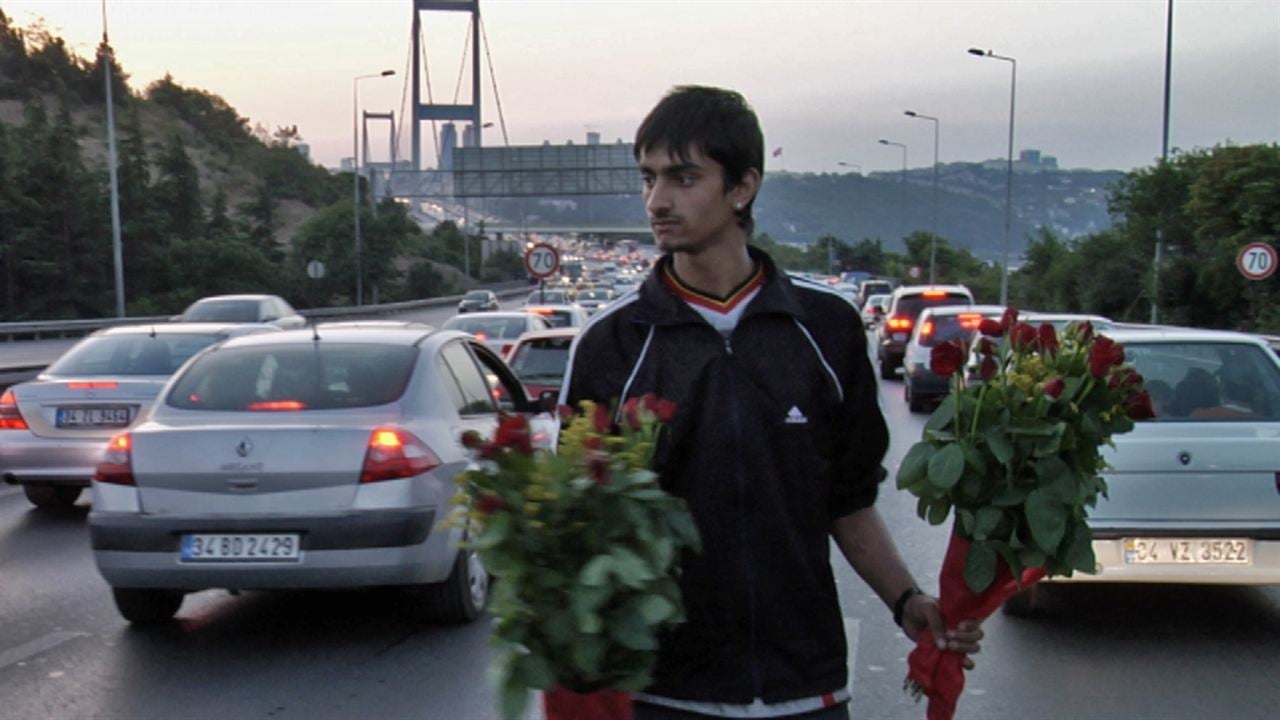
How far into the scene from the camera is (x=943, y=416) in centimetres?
278

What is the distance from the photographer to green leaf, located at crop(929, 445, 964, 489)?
2650 mm

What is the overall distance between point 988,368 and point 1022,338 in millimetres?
167

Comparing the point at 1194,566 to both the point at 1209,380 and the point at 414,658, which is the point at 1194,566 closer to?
the point at 1209,380

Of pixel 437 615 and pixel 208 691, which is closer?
pixel 208 691

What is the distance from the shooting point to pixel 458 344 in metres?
8.55

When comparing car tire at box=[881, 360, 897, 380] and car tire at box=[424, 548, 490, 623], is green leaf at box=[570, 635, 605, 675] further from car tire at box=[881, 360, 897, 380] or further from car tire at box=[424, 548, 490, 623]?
car tire at box=[881, 360, 897, 380]

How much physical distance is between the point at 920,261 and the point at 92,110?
51.3 m

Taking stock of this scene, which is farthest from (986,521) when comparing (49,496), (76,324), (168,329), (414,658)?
(76,324)

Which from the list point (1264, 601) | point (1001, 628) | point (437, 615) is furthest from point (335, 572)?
point (1264, 601)

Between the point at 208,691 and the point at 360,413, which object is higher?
the point at 360,413

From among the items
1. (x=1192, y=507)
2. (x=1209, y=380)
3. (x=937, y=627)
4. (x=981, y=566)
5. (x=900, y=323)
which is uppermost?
(x=981, y=566)

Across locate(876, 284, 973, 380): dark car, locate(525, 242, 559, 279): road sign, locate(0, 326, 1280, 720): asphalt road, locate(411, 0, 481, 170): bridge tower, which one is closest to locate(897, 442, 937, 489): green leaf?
locate(0, 326, 1280, 720): asphalt road

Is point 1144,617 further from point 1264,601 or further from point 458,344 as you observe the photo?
point 458,344

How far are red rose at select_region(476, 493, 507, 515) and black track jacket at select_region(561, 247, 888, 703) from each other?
53 centimetres
